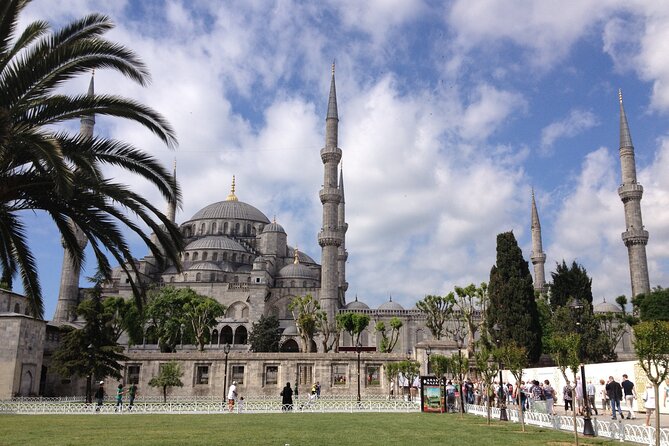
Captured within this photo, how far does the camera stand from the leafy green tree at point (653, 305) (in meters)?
40.0

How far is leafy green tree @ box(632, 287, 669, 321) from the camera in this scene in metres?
40.0

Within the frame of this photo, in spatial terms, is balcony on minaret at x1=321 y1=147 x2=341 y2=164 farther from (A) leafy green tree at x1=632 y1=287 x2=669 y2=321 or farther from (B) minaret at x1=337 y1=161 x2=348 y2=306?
(A) leafy green tree at x1=632 y1=287 x2=669 y2=321

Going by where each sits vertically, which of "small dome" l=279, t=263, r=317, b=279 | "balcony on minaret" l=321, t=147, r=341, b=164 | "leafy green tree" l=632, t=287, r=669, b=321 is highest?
"balcony on minaret" l=321, t=147, r=341, b=164

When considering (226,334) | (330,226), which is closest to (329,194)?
(330,226)

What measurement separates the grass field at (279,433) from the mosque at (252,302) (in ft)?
10.7

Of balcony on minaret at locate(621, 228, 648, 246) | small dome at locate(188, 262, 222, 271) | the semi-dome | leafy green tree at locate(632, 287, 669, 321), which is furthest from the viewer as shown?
the semi-dome

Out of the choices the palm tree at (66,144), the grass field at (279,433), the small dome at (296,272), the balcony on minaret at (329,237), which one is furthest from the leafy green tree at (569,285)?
the palm tree at (66,144)

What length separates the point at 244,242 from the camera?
67938mm

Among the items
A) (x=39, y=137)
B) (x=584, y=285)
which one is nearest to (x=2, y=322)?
(x=39, y=137)

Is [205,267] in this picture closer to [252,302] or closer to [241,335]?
[252,302]

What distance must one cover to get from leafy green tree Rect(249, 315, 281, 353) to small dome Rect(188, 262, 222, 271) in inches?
493

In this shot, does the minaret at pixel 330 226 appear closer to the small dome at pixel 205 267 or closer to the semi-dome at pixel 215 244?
the small dome at pixel 205 267

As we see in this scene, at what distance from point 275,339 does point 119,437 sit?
1468 inches

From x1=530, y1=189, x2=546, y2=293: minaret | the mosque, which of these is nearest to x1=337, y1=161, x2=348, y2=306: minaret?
the mosque
